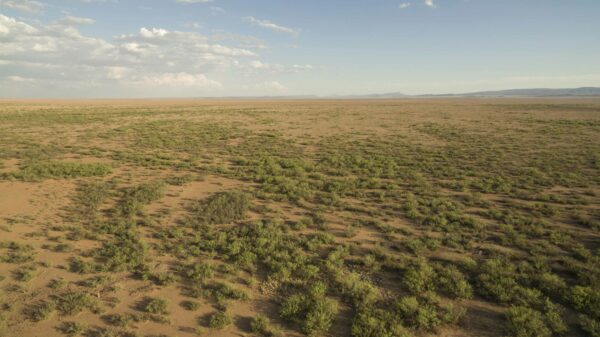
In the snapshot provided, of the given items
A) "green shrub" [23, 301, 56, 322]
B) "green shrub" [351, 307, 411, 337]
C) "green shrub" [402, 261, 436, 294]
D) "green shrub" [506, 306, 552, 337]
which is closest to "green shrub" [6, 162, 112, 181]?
"green shrub" [23, 301, 56, 322]

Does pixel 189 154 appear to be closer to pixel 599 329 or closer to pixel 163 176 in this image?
pixel 163 176

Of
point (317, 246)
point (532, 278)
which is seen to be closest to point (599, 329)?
point (532, 278)

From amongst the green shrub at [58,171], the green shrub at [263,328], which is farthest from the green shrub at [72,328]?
the green shrub at [58,171]

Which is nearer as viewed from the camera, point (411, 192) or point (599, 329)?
point (599, 329)

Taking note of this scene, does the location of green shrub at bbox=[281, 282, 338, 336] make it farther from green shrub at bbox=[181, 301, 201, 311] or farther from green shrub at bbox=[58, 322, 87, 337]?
green shrub at bbox=[58, 322, 87, 337]

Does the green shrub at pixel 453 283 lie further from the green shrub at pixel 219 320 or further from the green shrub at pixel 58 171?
the green shrub at pixel 58 171

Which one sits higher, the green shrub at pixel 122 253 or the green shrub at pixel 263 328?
the green shrub at pixel 122 253

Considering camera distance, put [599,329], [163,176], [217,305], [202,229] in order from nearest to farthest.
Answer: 1. [599,329]
2. [217,305]
3. [202,229]
4. [163,176]
